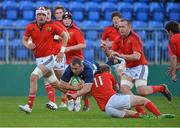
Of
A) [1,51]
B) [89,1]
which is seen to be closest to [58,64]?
[1,51]

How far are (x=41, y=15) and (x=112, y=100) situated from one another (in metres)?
3.28

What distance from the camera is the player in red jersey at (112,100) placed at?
655 inches

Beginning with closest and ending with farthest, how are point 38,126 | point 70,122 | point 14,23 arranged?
point 38,126, point 70,122, point 14,23

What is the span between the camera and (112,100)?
16781 millimetres

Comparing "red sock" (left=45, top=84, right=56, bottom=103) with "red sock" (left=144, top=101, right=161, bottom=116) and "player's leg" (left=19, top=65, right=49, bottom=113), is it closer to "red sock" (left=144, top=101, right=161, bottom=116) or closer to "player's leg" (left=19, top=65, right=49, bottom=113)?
"player's leg" (left=19, top=65, right=49, bottom=113)

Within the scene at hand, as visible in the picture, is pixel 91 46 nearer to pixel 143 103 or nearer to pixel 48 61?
pixel 48 61

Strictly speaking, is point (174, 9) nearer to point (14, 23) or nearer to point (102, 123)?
point (14, 23)

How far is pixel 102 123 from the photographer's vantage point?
15609 mm

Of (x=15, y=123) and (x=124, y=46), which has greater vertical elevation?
(x=124, y=46)

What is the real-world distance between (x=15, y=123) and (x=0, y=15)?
46.9 ft

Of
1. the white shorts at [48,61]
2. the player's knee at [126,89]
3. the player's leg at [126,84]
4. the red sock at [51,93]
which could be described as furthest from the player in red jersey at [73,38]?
the player's knee at [126,89]

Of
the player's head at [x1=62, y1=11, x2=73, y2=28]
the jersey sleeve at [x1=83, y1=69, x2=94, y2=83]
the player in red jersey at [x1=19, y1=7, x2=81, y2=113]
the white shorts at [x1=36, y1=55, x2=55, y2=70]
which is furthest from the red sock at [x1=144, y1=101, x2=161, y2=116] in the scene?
the player's head at [x1=62, y1=11, x2=73, y2=28]

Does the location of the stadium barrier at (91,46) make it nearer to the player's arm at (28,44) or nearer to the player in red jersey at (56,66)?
the player in red jersey at (56,66)

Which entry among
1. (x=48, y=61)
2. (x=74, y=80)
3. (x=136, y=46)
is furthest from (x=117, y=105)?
(x=48, y=61)
